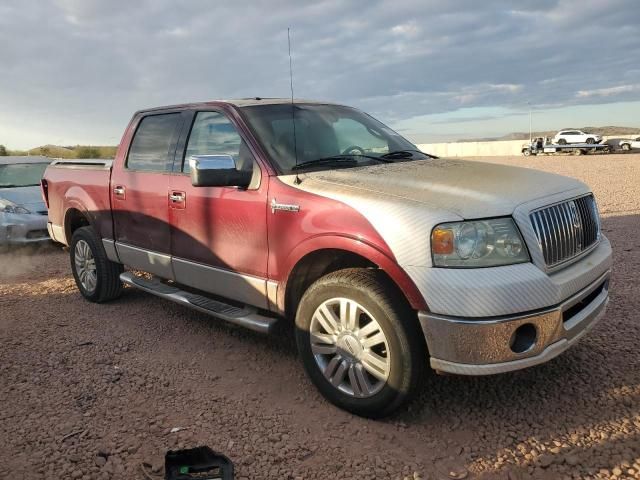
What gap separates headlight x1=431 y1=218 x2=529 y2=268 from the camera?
2885 millimetres

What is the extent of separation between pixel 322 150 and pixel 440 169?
2.94 ft

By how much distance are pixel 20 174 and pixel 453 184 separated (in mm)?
9486

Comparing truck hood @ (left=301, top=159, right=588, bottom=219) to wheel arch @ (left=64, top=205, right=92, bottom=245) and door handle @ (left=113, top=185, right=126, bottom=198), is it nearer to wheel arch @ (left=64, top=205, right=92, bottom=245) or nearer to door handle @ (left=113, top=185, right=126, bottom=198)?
door handle @ (left=113, top=185, right=126, bottom=198)

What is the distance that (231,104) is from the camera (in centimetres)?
437

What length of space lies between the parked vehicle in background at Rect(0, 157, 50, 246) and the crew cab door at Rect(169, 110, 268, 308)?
5604 millimetres

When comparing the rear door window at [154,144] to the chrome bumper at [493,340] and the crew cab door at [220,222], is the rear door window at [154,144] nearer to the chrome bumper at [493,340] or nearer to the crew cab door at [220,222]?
the crew cab door at [220,222]

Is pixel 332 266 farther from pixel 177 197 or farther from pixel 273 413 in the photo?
pixel 177 197

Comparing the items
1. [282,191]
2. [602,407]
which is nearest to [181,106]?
[282,191]

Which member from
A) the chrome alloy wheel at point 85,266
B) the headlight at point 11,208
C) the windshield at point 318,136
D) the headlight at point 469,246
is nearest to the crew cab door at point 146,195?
the chrome alloy wheel at point 85,266

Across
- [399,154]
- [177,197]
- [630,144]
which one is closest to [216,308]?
[177,197]

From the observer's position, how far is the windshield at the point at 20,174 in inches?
393

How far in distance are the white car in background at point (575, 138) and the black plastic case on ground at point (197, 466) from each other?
40641 mm

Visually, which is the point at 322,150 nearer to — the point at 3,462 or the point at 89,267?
the point at 3,462

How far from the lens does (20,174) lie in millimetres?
10273
